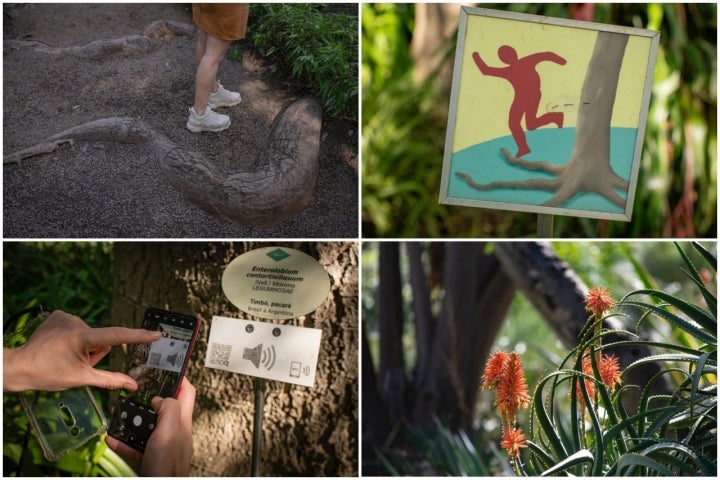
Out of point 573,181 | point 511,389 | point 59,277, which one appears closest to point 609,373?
point 511,389

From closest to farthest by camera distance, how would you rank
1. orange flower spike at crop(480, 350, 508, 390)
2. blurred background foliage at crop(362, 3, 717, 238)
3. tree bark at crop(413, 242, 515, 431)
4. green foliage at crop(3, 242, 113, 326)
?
orange flower spike at crop(480, 350, 508, 390) < green foliage at crop(3, 242, 113, 326) < tree bark at crop(413, 242, 515, 431) < blurred background foliage at crop(362, 3, 717, 238)

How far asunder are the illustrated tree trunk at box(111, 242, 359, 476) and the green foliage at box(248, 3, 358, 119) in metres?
0.33

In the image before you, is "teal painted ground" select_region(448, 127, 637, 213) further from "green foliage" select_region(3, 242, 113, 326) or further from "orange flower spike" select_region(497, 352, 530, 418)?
"green foliage" select_region(3, 242, 113, 326)

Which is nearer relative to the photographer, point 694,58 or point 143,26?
point 143,26

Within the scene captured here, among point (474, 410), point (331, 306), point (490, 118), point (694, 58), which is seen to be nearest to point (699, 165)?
point (694, 58)

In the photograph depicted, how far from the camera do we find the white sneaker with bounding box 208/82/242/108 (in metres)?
1.50

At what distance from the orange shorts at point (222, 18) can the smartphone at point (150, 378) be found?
587mm

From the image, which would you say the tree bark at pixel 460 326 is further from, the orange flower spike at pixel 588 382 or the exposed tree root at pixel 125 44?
the exposed tree root at pixel 125 44

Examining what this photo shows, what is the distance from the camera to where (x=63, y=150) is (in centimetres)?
146

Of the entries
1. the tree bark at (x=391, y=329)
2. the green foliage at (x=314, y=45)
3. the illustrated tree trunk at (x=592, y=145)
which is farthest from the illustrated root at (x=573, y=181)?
the tree bark at (x=391, y=329)

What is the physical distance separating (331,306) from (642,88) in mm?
714

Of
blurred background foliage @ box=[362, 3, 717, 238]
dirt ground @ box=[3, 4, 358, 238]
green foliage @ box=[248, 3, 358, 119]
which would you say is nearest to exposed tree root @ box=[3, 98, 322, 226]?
dirt ground @ box=[3, 4, 358, 238]

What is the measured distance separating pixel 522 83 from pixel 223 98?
0.60m

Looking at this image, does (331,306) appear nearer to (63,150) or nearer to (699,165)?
(63,150)
